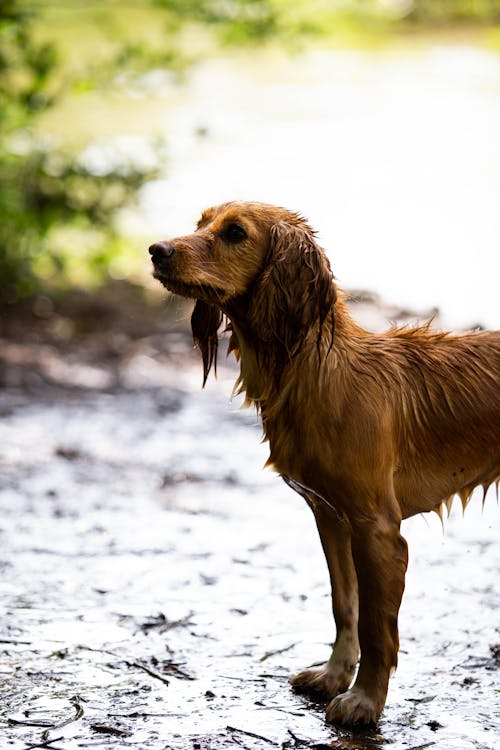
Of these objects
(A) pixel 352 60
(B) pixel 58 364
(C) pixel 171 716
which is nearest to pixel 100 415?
(B) pixel 58 364

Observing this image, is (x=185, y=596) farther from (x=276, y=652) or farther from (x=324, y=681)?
(x=324, y=681)

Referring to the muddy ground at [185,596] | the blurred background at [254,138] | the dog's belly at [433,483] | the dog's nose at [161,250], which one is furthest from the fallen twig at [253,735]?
the blurred background at [254,138]

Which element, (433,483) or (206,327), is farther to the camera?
(206,327)

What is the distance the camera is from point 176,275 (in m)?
4.02

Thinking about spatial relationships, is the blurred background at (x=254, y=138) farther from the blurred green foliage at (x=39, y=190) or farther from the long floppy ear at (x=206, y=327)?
the long floppy ear at (x=206, y=327)

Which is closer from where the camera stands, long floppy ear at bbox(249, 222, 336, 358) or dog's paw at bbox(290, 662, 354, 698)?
long floppy ear at bbox(249, 222, 336, 358)

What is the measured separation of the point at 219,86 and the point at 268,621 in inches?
718

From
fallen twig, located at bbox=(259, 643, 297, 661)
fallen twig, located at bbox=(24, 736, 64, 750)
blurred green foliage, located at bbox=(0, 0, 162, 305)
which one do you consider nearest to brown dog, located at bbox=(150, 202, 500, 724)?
fallen twig, located at bbox=(259, 643, 297, 661)

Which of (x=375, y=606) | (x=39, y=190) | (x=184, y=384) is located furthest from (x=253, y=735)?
(x=39, y=190)

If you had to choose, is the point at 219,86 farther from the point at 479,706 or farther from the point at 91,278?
the point at 479,706

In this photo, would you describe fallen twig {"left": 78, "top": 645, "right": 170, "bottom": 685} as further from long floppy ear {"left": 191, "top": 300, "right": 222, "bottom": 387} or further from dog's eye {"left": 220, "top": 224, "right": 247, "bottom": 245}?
dog's eye {"left": 220, "top": 224, "right": 247, "bottom": 245}

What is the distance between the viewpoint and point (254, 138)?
61.4ft

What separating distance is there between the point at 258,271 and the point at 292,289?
0.58ft

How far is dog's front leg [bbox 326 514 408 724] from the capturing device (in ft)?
13.4
